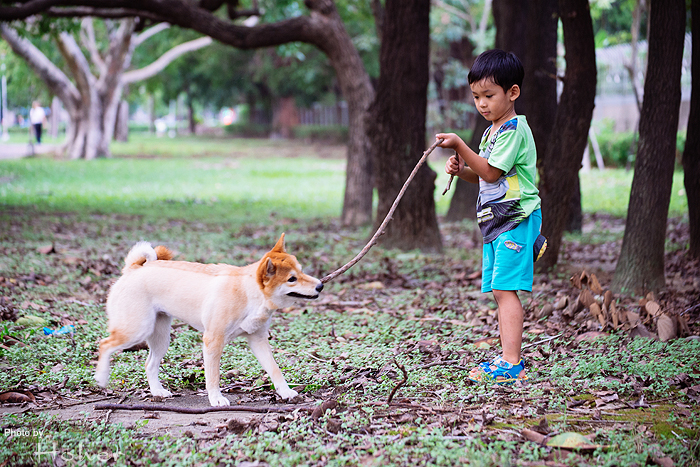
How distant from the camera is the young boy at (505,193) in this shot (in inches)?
149

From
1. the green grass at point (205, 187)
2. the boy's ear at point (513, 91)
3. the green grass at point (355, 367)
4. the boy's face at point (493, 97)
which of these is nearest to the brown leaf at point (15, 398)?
the green grass at point (355, 367)

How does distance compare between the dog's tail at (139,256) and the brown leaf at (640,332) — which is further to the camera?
the brown leaf at (640,332)

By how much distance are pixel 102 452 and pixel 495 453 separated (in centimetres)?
175

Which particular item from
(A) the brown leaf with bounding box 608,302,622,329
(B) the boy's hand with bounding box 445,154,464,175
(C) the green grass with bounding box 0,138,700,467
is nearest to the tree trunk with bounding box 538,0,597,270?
(C) the green grass with bounding box 0,138,700,467

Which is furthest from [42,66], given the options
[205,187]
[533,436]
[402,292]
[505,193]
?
[533,436]

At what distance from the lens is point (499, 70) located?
373 centimetres

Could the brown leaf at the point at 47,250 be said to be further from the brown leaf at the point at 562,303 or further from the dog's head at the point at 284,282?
the brown leaf at the point at 562,303

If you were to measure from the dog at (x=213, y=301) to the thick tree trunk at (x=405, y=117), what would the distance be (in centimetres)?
493

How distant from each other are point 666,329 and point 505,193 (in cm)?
163

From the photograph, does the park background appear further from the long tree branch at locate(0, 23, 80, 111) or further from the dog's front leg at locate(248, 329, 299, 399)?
the long tree branch at locate(0, 23, 80, 111)

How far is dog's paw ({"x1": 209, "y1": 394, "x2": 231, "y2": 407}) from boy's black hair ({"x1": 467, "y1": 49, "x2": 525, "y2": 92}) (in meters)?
2.21

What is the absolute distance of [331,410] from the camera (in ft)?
11.4

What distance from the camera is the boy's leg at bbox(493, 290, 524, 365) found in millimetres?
3945

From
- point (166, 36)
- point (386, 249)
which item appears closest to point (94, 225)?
point (386, 249)
